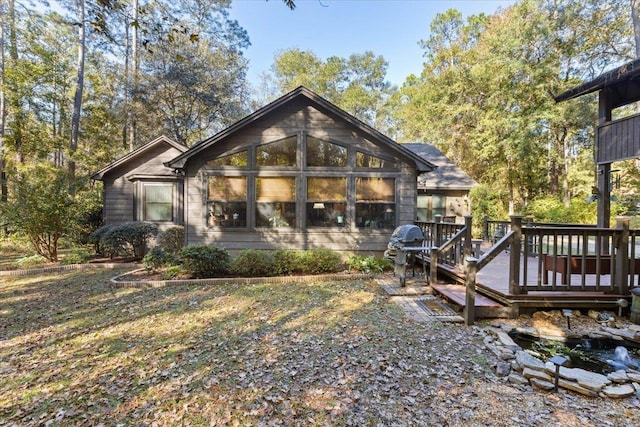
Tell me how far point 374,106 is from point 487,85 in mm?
14354

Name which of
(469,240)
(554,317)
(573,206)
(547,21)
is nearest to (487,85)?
(547,21)

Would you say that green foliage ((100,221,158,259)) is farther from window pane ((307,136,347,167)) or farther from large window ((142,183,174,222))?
window pane ((307,136,347,167))

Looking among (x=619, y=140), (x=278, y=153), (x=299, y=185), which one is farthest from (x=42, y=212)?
(x=619, y=140)

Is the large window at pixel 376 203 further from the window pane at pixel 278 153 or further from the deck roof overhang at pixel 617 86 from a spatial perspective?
the deck roof overhang at pixel 617 86

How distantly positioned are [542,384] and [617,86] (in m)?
7.04

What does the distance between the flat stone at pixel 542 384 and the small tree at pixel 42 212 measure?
11.3 meters

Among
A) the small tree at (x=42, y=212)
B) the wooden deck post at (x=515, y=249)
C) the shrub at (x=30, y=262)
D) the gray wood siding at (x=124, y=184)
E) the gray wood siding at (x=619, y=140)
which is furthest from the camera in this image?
the gray wood siding at (x=124, y=184)

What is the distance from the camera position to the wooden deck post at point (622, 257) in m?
4.66

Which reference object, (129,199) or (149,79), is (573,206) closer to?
(129,199)

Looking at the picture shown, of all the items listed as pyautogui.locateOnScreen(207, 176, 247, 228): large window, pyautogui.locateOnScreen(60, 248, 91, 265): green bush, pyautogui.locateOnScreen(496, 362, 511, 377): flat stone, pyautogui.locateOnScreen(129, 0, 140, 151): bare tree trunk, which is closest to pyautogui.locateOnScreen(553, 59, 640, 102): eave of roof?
pyautogui.locateOnScreen(496, 362, 511, 377): flat stone

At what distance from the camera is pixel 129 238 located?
9234 millimetres

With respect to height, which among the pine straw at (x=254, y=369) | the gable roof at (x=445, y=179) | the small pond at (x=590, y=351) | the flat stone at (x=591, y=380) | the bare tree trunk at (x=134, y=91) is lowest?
the small pond at (x=590, y=351)

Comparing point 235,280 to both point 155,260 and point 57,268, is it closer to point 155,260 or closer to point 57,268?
point 155,260

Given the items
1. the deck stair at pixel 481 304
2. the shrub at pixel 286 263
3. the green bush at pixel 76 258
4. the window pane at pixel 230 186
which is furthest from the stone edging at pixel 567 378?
the green bush at pixel 76 258
